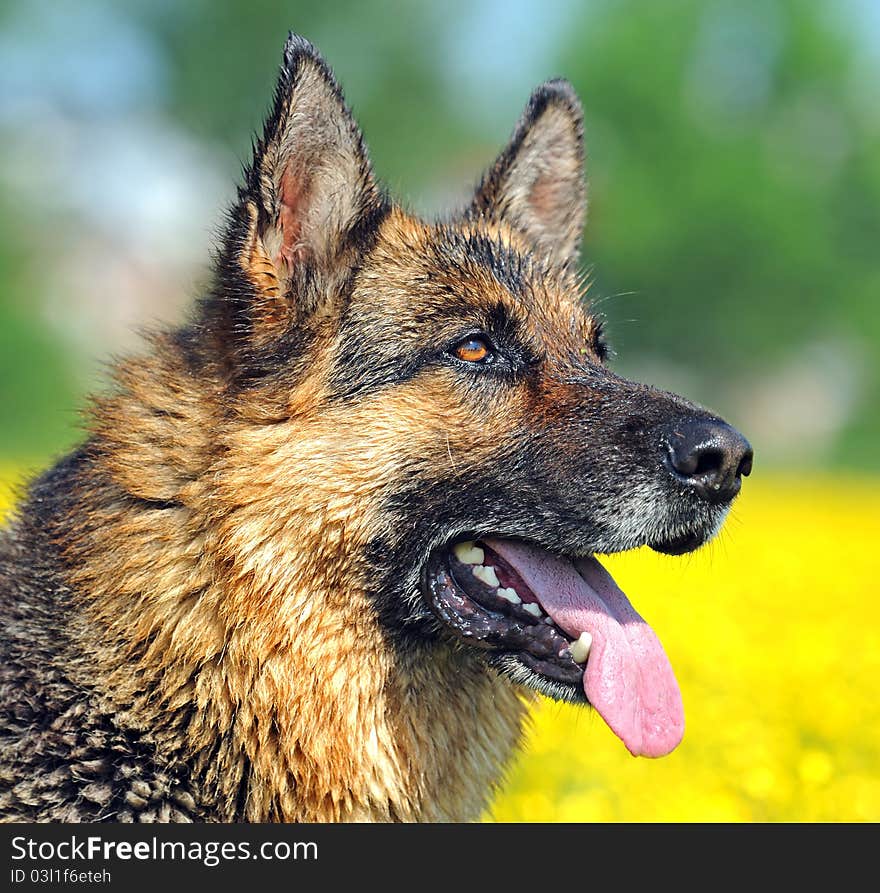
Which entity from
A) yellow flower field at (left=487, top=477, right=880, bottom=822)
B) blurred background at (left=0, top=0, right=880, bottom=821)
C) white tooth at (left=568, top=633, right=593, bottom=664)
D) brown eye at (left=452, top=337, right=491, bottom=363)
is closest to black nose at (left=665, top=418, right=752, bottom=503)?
yellow flower field at (left=487, top=477, right=880, bottom=822)

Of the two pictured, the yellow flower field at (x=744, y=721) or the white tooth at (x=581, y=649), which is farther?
the yellow flower field at (x=744, y=721)

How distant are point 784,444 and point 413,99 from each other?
1940 centimetres

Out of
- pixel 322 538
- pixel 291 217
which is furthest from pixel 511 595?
pixel 291 217

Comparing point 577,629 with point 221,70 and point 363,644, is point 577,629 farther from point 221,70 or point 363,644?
point 221,70

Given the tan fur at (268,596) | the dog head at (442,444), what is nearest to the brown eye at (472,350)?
the dog head at (442,444)

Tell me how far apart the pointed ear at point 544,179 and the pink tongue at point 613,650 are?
160 centimetres

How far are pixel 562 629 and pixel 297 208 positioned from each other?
1729 millimetres

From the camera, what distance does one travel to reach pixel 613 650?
3959 millimetres

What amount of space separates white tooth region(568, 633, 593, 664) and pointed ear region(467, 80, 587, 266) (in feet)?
6.14

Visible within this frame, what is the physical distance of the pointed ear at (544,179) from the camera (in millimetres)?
5039

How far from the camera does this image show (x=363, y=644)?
3930 millimetres

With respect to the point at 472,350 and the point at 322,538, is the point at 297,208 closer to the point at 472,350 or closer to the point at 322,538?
the point at 472,350

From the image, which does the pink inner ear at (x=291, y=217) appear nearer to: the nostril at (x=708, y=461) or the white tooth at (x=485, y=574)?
the white tooth at (x=485, y=574)

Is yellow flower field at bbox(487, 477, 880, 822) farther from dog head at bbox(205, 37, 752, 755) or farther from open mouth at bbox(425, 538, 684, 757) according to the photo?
dog head at bbox(205, 37, 752, 755)
